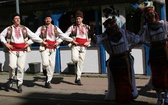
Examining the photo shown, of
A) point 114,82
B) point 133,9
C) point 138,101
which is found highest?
point 133,9

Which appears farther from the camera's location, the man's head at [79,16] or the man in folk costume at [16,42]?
the man's head at [79,16]

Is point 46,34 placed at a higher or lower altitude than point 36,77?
higher

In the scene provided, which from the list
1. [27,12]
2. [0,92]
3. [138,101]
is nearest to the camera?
[138,101]

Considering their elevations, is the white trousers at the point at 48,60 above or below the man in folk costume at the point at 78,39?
below

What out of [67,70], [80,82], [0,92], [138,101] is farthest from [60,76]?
[138,101]

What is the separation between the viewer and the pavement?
25.2 feet

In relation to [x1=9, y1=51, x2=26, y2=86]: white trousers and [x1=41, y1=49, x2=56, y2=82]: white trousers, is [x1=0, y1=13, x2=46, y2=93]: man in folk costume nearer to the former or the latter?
[x1=9, y1=51, x2=26, y2=86]: white trousers

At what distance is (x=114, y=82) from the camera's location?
625 centimetres

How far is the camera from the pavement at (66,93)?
767cm

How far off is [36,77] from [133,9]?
3.96 metres

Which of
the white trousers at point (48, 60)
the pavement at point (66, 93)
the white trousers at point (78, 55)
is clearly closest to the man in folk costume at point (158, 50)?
the pavement at point (66, 93)

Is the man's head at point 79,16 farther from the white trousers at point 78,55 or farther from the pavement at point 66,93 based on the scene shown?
the pavement at point 66,93

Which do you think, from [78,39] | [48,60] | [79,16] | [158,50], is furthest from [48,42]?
[158,50]

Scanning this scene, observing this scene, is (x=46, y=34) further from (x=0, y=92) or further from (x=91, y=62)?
(x=91, y=62)
